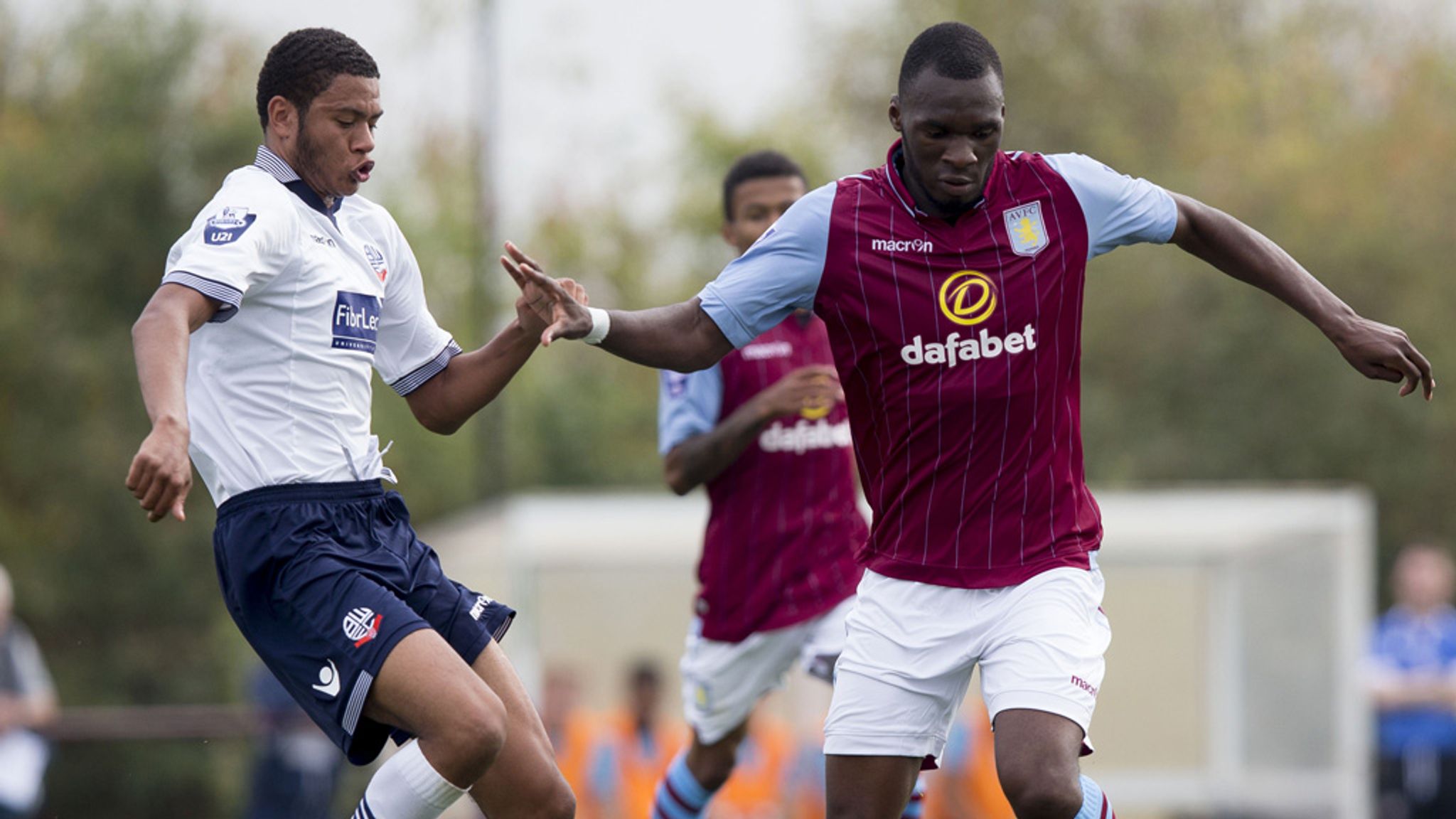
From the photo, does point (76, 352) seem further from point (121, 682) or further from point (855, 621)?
point (855, 621)

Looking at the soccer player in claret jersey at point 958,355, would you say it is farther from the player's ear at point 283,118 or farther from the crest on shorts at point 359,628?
the crest on shorts at point 359,628

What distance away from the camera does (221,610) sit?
855 inches

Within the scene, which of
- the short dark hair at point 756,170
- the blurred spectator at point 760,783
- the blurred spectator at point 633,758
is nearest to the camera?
the short dark hair at point 756,170

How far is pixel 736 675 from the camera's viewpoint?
669cm

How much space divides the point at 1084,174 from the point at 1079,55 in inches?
1102

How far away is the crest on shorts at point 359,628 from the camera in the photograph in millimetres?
4488

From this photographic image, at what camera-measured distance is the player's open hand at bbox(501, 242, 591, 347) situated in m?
4.64

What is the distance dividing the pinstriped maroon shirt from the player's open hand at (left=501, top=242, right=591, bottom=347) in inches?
16.0

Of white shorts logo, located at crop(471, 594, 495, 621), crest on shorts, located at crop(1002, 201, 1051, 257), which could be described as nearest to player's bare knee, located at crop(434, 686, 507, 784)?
white shorts logo, located at crop(471, 594, 495, 621)

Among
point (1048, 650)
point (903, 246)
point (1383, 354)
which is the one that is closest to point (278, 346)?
point (903, 246)

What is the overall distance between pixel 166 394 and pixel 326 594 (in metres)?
0.73

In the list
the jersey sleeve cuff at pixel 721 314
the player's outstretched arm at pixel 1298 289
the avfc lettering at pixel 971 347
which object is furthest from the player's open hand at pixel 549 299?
the player's outstretched arm at pixel 1298 289

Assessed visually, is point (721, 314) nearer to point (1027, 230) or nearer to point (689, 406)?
point (1027, 230)

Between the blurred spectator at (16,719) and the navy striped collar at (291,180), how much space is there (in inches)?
289
